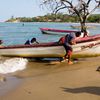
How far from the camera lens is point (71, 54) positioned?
1502 cm

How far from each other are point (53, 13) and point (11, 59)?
10610 millimetres

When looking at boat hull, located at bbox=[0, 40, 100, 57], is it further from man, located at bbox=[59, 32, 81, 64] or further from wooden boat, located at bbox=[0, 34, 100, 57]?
man, located at bbox=[59, 32, 81, 64]

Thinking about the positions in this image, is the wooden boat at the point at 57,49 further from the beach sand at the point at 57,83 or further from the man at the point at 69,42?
the beach sand at the point at 57,83

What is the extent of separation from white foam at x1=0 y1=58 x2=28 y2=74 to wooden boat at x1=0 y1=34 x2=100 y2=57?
48 centimetres

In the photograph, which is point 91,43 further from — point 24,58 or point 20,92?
point 20,92

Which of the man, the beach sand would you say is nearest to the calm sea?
the man

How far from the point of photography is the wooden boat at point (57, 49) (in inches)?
596

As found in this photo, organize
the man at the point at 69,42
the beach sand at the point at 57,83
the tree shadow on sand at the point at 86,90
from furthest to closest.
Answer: the man at the point at 69,42, the tree shadow on sand at the point at 86,90, the beach sand at the point at 57,83

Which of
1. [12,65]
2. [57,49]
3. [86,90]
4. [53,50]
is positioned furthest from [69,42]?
[86,90]

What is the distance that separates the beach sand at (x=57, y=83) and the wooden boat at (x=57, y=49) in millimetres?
956

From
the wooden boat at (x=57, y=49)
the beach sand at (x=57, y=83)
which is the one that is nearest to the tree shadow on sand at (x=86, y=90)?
the beach sand at (x=57, y=83)

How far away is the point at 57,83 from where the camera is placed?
33.6ft

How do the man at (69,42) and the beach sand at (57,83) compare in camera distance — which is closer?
the beach sand at (57,83)

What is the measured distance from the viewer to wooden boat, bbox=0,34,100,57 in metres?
15.1
